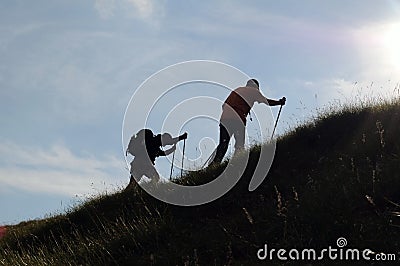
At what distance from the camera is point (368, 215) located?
5301 millimetres

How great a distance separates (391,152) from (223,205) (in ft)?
7.36

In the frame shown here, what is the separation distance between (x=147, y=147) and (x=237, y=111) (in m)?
2.08

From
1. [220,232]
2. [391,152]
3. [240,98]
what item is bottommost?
[220,232]

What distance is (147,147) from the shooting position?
11.5m

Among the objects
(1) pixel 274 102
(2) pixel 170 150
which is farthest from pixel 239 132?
(2) pixel 170 150


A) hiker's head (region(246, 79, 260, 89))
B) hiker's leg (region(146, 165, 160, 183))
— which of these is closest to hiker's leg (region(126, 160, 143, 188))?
hiker's leg (region(146, 165, 160, 183))

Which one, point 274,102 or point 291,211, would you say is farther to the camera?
point 274,102

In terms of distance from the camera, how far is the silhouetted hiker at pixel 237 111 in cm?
1054

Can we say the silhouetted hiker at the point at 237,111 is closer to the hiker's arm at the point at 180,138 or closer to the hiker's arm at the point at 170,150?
the hiker's arm at the point at 180,138

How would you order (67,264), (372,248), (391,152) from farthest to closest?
1. (391,152)
2. (67,264)
3. (372,248)

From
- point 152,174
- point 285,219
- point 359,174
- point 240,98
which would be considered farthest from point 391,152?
point 152,174

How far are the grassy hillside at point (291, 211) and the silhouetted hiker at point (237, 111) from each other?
4.07 ft

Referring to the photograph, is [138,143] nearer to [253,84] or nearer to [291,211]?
[253,84]

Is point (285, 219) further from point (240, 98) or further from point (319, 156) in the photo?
point (240, 98)
